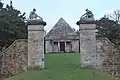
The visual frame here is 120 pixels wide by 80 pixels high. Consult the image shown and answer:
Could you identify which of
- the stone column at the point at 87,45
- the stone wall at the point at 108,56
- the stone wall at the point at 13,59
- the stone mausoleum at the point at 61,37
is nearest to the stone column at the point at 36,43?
the stone wall at the point at 13,59

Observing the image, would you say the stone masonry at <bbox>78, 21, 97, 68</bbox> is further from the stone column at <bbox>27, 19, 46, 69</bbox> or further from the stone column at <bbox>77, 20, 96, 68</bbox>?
the stone column at <bbox>27, 19, 46, 69</bbox>

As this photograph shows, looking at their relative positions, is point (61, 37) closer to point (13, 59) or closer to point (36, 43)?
point (13, 59)

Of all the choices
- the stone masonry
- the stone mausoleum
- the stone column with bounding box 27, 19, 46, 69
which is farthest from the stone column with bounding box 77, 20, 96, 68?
the stone mausoleum

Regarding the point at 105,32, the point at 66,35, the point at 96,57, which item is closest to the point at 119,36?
the point at 105,32

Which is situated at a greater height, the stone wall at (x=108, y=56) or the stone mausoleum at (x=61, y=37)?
the stone mausoleum at (x=61, y=37)

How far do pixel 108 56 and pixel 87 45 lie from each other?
158cm

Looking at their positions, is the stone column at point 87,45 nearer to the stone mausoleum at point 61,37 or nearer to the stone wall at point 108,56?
the stone wall at point 108,56

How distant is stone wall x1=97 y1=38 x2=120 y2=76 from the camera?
12.1m

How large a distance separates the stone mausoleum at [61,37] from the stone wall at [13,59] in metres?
23.6

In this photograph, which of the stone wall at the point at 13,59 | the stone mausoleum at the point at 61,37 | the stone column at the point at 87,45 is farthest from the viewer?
the stone mausoleum at the point at 61,37

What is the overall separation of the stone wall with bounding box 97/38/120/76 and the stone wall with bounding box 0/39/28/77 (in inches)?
138

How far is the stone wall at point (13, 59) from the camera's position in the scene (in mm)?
12086

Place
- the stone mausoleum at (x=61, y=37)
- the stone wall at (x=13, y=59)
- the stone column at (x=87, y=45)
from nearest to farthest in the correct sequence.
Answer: the stone column at (x=87, y=45) → the stone wall at (x=13, y=59) → the stone mausoleum at (x=61, y=37)

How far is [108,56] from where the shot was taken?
40.4 feet
